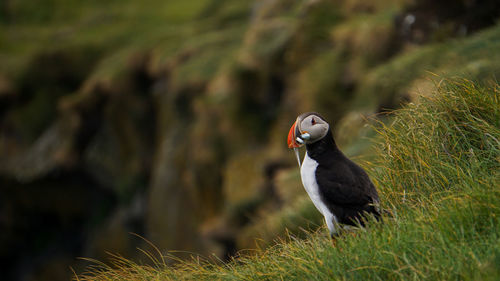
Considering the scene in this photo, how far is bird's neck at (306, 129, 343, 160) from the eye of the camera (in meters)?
4.83

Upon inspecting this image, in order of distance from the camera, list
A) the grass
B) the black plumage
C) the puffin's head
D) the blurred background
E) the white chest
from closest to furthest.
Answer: the black plumage
the white chest
the puffin's head
the grass
the blurred background

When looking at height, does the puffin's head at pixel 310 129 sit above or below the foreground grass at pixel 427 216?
above

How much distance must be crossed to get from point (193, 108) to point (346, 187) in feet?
46.3

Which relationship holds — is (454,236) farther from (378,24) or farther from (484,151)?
(378,24)

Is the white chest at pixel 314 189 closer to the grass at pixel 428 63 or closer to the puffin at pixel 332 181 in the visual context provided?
the puffin at pixel 332 181

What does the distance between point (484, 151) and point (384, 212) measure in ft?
3.11

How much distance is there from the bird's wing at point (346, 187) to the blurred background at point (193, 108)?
2.50m

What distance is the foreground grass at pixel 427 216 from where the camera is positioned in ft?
11.8

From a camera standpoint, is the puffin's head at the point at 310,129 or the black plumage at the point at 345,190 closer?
the black plumage at the point at 345,190

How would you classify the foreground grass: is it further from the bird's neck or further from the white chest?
the bird's neck

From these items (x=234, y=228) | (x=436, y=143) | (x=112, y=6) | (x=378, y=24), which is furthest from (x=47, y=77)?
(x=436, y=143)

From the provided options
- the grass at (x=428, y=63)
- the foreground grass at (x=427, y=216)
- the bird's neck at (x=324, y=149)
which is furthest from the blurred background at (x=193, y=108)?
the bird's neck at (x=324, y=149)

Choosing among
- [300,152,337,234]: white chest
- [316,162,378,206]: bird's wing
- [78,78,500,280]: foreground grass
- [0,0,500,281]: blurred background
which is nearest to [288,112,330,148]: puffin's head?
[300,152,337,234]: white chest

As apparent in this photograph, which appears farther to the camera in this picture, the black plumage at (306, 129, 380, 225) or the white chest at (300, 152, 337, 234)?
the white chest at (300, 152, 337, 234)
